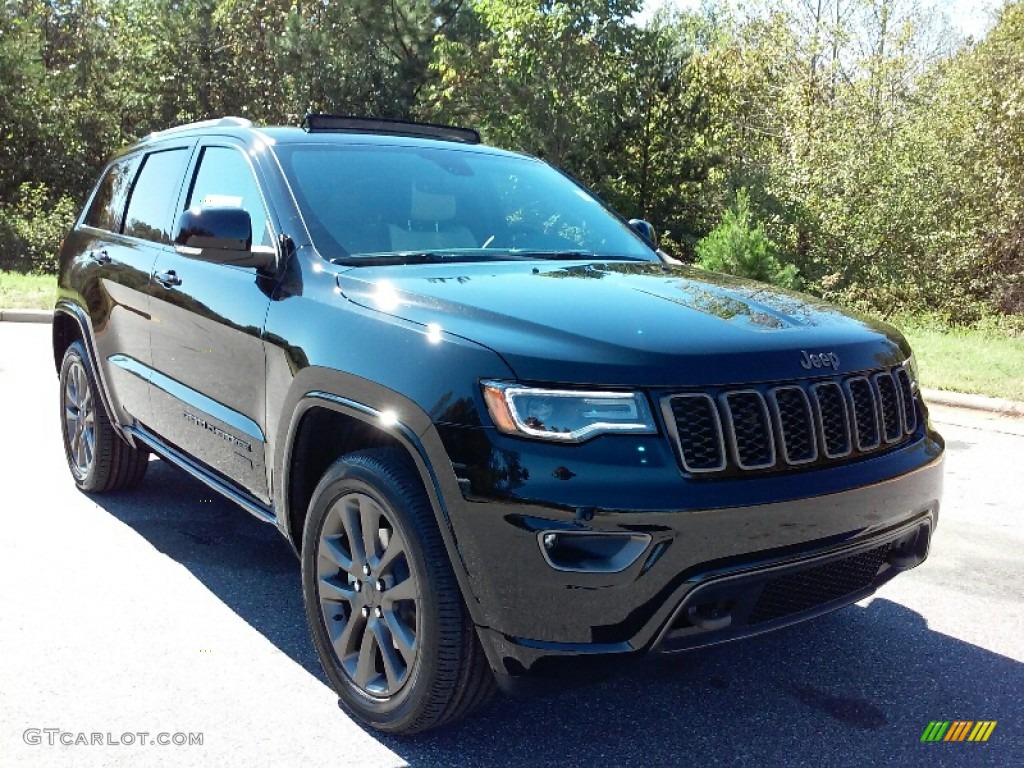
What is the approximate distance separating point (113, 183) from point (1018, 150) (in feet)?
54.7

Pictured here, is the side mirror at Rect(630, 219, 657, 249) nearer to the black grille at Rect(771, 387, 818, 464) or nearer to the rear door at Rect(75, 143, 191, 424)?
the black grille at Rect(771, 387, 818, 464)

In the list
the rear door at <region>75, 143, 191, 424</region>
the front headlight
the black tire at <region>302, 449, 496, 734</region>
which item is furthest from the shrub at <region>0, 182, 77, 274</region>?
the front headlight

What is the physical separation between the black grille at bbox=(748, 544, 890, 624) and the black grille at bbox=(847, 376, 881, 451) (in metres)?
0.30

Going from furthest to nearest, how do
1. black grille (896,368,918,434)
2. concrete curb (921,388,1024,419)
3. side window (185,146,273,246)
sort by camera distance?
concrete curb (921,388,1024,419)
side window (185,146,273,246)
black grille (896,368,918,434)

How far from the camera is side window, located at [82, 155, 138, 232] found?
5086 mm

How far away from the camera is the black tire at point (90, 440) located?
16.9ft

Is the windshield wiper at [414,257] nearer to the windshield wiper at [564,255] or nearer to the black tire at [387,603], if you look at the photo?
the windshield wiper at [564,255]

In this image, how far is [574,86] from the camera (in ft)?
67.1

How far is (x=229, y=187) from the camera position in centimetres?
395

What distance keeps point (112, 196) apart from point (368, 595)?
10.7 ft

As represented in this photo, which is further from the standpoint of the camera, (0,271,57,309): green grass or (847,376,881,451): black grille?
(0,271,57,309): green grass

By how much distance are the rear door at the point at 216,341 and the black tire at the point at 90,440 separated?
0.98 metres

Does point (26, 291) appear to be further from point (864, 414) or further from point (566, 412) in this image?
point (864, 414)

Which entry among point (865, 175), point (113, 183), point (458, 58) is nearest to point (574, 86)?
point (458, 58)
